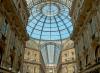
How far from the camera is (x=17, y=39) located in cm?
3497

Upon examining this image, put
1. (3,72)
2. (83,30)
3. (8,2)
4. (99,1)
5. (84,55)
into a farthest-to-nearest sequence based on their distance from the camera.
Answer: (83,30) → (84,55) → (8,2) → (99,1) → (3,72)

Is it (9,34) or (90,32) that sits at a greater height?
(90,32)

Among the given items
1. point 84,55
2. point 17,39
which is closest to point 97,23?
point 84,55

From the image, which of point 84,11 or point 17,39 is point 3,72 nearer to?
point 17,39

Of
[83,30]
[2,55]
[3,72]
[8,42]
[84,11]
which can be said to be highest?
[84,11]

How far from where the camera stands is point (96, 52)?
26422mm

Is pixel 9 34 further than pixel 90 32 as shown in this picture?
Yes

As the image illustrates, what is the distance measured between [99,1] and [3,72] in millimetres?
14816

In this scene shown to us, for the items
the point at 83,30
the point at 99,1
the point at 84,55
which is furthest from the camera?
the point at 83,30

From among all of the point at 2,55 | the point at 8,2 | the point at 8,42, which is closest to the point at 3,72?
the point at 2,55

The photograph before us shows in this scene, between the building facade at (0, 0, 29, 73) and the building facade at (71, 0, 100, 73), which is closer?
the building facade at (71, 0, 100, 73)

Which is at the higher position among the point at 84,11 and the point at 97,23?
the point at 84,11

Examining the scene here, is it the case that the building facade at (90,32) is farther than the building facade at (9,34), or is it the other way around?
the building facade at (9,34)

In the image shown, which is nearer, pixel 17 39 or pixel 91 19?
pixel 91 19
